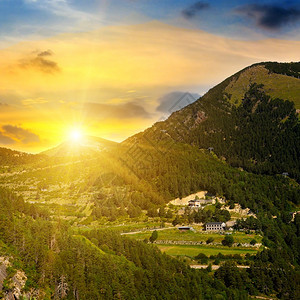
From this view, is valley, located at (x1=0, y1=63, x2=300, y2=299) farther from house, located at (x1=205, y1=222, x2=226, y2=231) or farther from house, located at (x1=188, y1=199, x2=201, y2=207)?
house, located at (x1=205, y1=222, x2=226, y2=231)

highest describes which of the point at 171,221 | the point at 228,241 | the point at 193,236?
the point at 171,221

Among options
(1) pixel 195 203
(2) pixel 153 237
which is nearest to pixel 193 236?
(2) pixel 153 237

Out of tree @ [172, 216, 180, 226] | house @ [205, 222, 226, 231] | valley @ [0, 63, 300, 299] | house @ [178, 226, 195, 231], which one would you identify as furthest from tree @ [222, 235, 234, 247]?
tree @ [172, 216, 180, 226]

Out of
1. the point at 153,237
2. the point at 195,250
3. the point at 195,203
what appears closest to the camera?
the point at 195,250

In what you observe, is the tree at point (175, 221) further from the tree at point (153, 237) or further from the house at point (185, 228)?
the tree at point (153, 237)

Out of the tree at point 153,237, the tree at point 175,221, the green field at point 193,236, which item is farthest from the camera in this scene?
the tree at point 175,221

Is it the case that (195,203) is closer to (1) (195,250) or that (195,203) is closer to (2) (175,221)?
(2) (175,221)

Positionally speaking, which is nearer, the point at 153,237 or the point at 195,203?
the point at 153,237

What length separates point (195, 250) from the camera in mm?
82750

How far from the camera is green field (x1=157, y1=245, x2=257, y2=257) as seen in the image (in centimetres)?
8050

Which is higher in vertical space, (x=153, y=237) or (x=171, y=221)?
(x=171, y=221)

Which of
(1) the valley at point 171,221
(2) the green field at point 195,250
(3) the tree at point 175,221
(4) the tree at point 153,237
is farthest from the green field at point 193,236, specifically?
(3) the tree at point 175,221

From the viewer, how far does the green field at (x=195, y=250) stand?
264 feet

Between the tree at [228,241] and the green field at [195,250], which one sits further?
the tree at [228,241]
